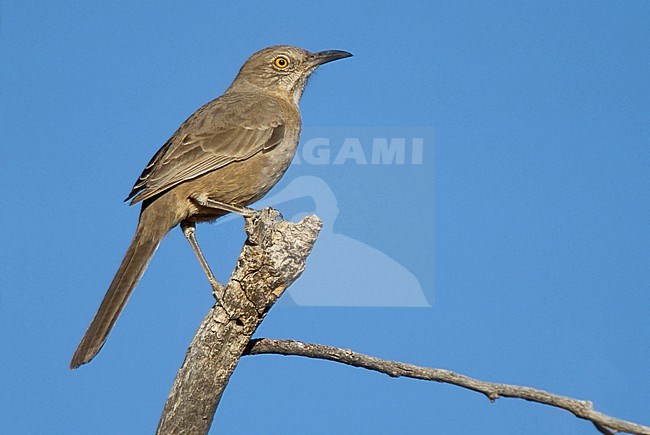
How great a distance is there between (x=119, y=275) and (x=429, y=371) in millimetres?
1633

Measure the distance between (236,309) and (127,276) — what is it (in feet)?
2.53

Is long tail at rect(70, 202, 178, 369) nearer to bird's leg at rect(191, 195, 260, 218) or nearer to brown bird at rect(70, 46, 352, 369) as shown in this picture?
brown bird at rect(70, 46, 352, 369)

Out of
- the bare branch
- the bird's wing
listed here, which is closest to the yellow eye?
the bird's wing

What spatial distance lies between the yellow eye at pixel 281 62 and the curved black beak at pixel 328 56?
0.19 metres

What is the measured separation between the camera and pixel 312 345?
12.5 ft

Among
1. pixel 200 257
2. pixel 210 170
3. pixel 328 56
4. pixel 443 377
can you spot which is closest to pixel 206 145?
pixel 210 170

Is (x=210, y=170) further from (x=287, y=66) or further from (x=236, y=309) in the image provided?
(x=287, y=66)

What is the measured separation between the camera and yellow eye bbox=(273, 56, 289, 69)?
5562 mm

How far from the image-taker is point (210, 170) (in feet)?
14.9

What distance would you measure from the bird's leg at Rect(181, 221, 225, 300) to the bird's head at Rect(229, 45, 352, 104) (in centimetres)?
125

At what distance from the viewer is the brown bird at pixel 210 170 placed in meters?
4.34

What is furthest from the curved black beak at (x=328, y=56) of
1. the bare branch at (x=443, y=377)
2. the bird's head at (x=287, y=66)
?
the bare branch at (x=443, y=377)

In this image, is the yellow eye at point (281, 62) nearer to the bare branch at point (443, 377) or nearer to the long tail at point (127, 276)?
the long tail at point (127, 276)

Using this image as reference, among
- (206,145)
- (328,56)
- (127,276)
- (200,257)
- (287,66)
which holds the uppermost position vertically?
(328,56)
